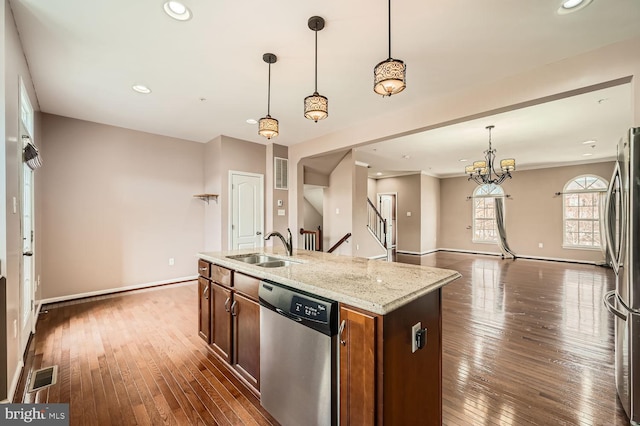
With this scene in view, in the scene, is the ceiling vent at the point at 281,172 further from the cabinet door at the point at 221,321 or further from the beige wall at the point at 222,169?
the cabinet door at the point at 221,321

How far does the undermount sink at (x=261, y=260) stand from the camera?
2.50 meters

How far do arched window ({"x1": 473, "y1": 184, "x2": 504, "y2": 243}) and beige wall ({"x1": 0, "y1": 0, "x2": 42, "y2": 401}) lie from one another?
1031cm

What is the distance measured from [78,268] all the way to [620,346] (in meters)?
6.25

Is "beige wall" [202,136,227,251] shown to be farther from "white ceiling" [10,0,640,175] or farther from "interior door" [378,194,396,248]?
"interior door" [378,194,396,248]

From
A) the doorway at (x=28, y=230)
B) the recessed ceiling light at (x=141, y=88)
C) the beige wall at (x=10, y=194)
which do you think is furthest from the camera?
the recessed ceiling light at (x=141, y=88)

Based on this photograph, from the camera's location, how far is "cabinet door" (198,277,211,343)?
2.49 meters

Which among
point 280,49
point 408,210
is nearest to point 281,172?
point 280,49

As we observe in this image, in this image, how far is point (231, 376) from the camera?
221 centimetres

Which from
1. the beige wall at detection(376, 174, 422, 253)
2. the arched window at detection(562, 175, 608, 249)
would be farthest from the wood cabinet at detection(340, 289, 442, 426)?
the arched window at detection(562, 175, 608, 249)

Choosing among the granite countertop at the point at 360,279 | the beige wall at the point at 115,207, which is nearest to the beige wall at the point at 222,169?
the beige wall at the point at 115,207

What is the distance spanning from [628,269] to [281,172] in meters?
5.00

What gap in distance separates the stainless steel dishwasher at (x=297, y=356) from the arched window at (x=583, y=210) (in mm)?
9243

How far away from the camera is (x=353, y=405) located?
125cm

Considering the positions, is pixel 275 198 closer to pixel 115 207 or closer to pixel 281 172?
pixel 281 172
